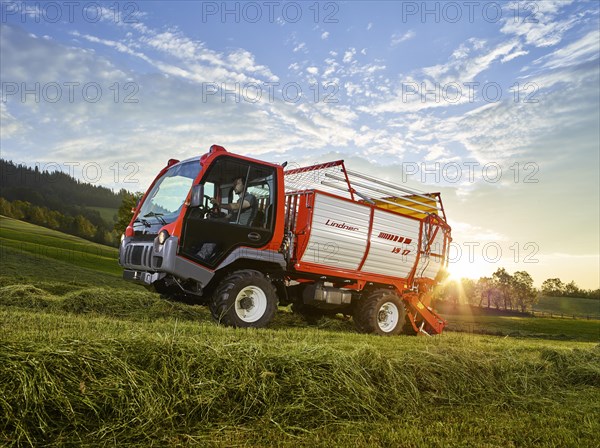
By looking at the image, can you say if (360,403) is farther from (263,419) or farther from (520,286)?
(520,286)

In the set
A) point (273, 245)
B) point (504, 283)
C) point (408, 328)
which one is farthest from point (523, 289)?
point (273, 245)

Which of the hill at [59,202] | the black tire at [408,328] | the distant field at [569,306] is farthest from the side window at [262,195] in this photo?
the distant field at [569,306]

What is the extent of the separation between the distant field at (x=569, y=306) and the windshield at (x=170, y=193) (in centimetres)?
7366

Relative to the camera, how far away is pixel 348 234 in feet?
34.8

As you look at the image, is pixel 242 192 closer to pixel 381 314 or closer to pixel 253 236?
pixel 253 236

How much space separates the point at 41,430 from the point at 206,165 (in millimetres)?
5797

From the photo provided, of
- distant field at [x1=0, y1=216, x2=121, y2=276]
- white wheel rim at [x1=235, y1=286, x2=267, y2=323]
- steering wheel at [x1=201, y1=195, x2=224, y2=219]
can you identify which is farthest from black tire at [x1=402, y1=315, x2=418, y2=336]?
distant field at [x1=0, y1=216, x2=121, y2=276]

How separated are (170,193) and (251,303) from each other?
2478 millimetres

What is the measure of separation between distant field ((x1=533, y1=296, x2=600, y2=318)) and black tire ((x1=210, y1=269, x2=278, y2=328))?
7276 cm

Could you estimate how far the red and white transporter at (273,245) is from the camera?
8.55 metres

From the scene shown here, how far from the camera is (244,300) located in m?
8.88

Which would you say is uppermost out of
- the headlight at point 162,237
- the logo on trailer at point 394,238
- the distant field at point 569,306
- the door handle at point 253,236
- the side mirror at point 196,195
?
the side mirror at point 196,195

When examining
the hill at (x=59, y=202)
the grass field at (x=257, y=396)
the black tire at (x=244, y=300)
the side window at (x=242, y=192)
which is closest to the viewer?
the grass field at (x=257, y=396)

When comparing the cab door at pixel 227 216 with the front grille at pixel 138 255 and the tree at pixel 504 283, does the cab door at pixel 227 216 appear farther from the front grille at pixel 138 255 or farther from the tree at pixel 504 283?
the tree at pixel 504 283
